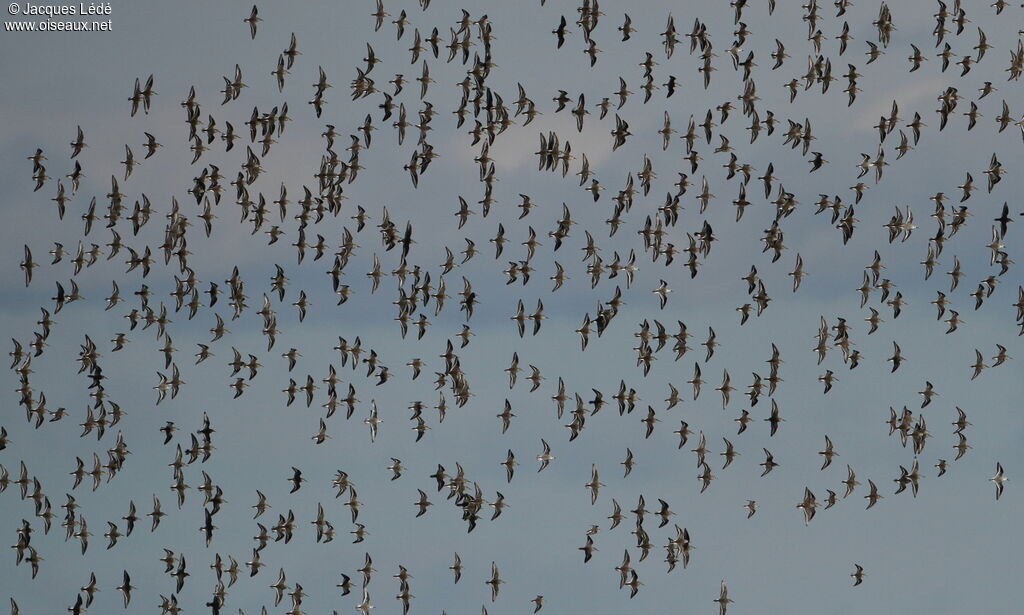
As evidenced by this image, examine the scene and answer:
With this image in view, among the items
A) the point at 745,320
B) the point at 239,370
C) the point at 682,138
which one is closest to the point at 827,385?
the point at 745,320

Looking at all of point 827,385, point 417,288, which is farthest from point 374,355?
point 827,385

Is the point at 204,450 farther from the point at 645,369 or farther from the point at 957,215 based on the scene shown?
the point at 957,215

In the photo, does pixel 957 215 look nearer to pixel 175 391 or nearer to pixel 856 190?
pixel 856 190

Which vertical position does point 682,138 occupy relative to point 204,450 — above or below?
above

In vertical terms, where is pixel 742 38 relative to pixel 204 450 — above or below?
above

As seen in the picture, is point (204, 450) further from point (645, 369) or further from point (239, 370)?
point (645, 369)

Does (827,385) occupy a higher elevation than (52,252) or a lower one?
lower

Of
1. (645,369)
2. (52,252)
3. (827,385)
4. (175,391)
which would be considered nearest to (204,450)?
(175,391)
